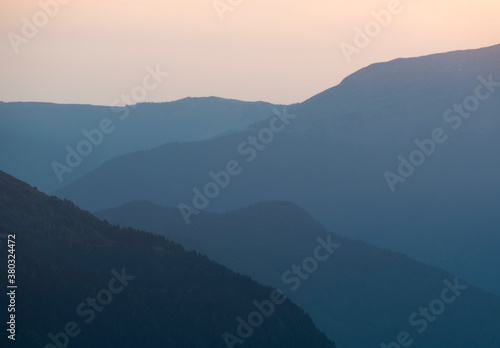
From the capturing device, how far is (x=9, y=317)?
9081 centimetres

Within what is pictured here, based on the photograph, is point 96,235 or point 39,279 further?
point 96,235

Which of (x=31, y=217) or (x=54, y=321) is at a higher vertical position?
(x=31, y=217)

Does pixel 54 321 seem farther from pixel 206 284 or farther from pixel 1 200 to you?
pixel 206 284

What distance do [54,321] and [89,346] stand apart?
5.10m

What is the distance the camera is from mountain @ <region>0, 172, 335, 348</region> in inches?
3903

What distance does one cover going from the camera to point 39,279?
10200cm

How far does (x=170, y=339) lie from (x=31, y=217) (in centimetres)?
2515

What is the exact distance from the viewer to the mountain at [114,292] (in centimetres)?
9912

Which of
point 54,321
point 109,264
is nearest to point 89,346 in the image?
point 54,321

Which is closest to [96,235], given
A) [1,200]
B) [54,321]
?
[1,200]

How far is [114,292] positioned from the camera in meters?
111

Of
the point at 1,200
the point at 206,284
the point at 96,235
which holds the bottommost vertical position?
the point at 206,284

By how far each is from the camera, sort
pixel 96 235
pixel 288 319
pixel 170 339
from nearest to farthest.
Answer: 1. pixel 170 339
2. pixel 96 235
3. pixel 288 319

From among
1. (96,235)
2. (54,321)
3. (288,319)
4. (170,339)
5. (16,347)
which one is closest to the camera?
(16,347)
